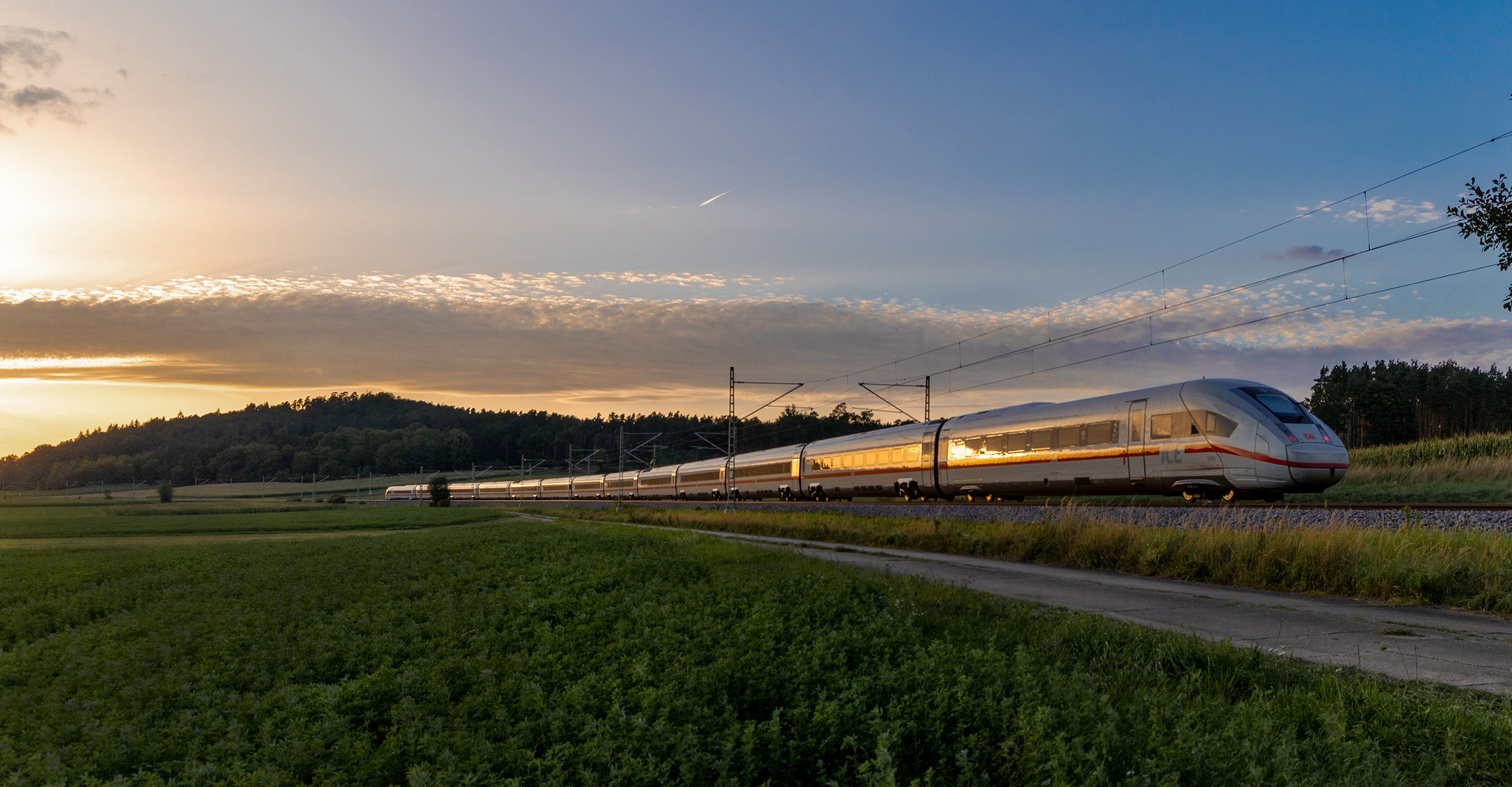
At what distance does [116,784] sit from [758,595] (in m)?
7.00

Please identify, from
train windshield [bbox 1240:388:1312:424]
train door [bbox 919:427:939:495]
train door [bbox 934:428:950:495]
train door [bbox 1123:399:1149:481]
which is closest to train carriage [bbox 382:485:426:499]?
train door [bbox 919:427:939:495]

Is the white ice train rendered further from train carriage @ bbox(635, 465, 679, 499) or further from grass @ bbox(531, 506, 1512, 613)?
train carriage @ bbox(635, 465, 679, 499)

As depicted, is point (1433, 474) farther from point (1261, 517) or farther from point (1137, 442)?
point (1261, 517)

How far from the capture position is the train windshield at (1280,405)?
23.8m

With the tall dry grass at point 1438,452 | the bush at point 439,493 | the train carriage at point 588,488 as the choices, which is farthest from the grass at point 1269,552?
the train carriage at point 588,488

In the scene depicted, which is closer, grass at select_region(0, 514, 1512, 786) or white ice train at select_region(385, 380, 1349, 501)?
grass at select_region(0, 514, 1512, 786)

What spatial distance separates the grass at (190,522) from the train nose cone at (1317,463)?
3609 centimetres

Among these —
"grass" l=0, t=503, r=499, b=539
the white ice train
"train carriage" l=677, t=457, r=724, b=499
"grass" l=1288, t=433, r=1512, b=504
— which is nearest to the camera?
the white ice train

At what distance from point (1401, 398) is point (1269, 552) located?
114 metres

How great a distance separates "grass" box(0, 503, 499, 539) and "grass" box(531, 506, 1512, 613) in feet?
103

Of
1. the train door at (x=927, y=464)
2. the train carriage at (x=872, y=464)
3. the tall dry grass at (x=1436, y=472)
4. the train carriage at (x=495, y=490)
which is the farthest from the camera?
the train carriage at (x=495, y=490)

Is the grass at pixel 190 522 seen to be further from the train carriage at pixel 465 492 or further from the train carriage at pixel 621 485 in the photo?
the train carriage at pixel 465 492

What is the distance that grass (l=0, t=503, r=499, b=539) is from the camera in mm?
37844

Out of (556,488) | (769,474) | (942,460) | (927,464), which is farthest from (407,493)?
(942,460)
